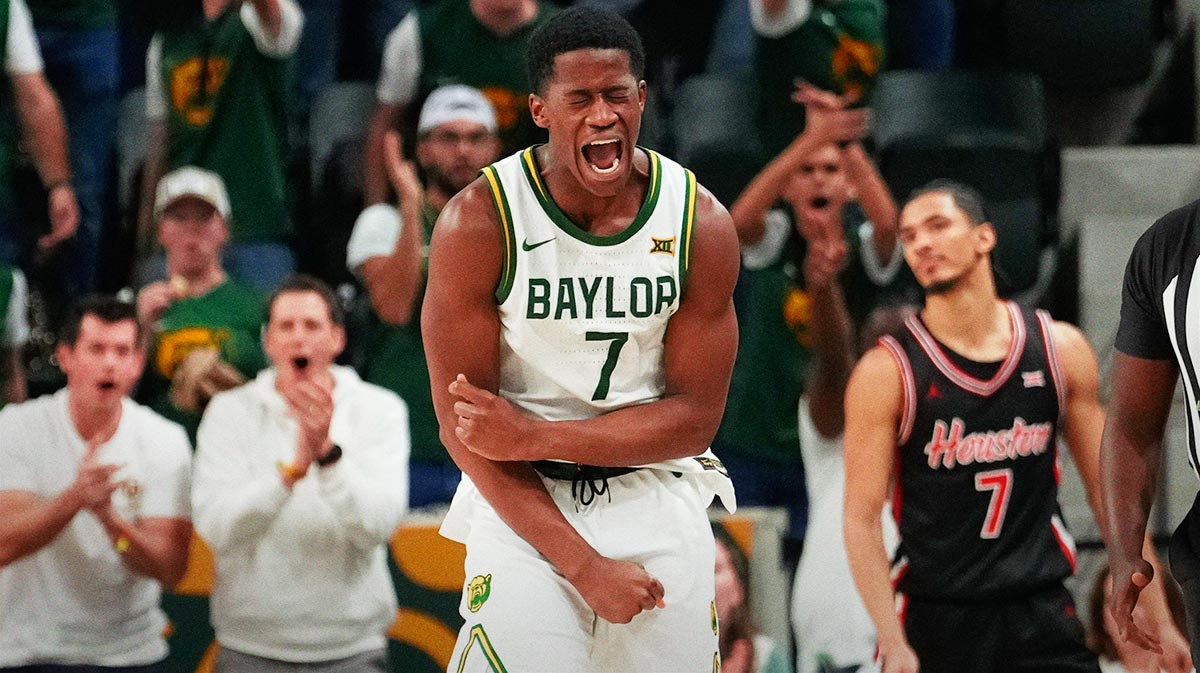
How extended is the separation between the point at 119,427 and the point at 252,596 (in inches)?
29.6

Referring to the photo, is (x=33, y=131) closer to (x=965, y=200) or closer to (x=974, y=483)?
(x=965, y=200)

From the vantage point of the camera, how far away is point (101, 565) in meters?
5.25

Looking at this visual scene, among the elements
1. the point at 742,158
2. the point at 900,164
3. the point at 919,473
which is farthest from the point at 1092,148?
the point at 919,473

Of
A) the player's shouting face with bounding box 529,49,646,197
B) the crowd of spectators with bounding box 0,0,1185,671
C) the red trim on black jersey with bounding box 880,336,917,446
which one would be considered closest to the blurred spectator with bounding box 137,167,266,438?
the crowd of spectators with bounding box 0,0,1185,671

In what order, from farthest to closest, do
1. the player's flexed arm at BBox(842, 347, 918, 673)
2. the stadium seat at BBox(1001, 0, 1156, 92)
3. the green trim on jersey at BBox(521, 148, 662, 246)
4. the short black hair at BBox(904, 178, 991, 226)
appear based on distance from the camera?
1. the stadium seat at BBox(1001, 0, 1156, 92)
2. the short black hair at BBox(904, 178, 991, 226)
3. the player's flexed arm at BBox(842, 347, 918, 673)
4. the green trim on jersey at BBox(521, 148, 662, 246)

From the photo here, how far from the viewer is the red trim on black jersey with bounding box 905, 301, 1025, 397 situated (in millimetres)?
4887

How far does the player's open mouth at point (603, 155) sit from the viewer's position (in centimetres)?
319

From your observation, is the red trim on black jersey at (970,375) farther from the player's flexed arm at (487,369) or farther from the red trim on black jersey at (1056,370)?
the player's flexed arm at (487,369)

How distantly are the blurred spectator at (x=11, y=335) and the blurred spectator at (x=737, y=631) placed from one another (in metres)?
2.63

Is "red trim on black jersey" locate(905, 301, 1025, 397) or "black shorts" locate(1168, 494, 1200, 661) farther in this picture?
"red trim on black jersey" locate(905, 301, 1025, 397)

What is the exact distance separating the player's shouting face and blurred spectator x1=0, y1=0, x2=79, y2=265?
11.0ft

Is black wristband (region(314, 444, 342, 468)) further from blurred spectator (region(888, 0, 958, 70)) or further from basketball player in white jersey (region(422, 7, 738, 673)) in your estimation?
blurred spectator (region(888, 0, 958, 70))

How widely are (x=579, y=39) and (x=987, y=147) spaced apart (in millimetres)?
3608

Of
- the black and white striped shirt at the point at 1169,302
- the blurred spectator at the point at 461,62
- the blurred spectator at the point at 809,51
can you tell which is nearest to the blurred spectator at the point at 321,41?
the blurred spectator at the point at 461,62
